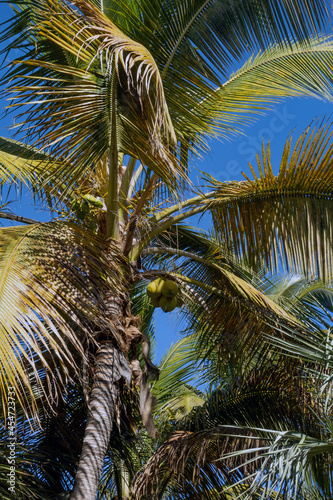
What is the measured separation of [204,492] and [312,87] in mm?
3979

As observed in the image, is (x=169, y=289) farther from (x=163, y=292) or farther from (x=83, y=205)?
(x=83, y=205)

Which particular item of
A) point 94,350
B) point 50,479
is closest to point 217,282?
point 94,350

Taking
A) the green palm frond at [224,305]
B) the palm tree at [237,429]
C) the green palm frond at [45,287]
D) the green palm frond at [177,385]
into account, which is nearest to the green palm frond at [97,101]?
the green palm frond at [45,287]

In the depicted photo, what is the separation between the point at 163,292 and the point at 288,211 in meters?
1.31

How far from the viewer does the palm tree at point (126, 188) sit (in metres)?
3.56

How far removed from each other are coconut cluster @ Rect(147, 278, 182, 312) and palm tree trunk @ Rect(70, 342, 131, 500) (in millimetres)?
557

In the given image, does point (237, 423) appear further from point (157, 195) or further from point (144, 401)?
point (157, 195)

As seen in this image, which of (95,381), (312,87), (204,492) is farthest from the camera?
(312,87)

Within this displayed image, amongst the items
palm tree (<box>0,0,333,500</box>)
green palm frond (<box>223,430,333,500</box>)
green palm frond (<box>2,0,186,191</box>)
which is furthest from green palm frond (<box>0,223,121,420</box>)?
green palm frond (<box>223,430,333,500</box>)

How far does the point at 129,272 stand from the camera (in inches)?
175

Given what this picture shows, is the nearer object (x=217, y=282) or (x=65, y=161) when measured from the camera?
(x=65, y=161)

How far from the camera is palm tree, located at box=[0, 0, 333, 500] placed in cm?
356

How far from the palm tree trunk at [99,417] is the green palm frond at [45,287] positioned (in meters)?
0.38

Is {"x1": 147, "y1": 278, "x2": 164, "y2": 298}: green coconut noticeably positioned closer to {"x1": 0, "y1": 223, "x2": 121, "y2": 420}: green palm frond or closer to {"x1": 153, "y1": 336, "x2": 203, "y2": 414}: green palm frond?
{"x1": 0, "y1": 223, "x2": 121, "y2": 420}: green palm frond
